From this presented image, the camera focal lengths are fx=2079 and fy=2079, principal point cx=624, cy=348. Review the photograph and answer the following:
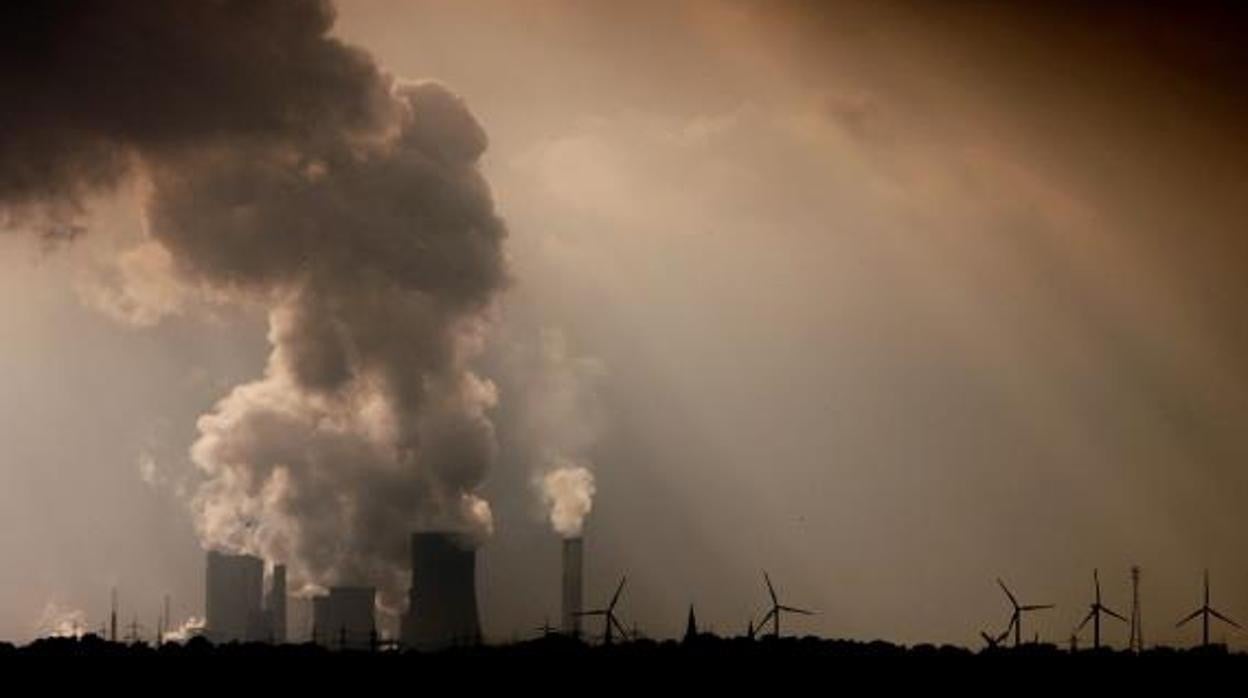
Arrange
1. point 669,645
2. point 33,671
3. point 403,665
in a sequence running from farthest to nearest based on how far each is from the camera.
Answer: point 669,645, point 403,665, point 33,671

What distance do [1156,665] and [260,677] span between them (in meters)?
74.4

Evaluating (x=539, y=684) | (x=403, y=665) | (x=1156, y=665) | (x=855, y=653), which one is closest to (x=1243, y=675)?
(x=1156, y=665)

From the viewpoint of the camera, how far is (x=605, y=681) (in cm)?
16562

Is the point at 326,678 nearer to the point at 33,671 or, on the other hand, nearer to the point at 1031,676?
the point at 33,671

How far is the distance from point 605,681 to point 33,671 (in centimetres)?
4426

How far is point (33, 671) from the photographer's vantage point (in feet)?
522

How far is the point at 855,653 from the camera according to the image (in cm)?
17788

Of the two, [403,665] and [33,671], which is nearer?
[33,671]

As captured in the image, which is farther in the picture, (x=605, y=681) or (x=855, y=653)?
(x=855, y=653)

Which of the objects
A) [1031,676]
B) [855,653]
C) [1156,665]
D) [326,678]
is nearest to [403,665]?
[326,678]

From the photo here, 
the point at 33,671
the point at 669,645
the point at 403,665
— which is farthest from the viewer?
the point at 669,645

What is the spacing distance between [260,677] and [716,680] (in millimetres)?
35656

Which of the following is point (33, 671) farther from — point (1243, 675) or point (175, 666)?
point (1243, 675)

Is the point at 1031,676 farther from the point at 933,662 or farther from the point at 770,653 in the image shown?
the point at 770,653
